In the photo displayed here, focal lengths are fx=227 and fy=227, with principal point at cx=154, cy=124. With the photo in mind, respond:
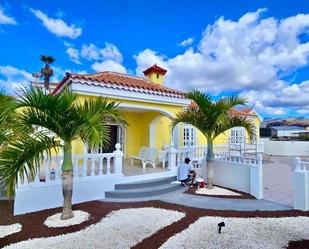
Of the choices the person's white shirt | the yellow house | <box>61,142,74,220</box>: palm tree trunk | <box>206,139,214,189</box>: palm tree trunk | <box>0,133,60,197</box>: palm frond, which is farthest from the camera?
the person's white shirt

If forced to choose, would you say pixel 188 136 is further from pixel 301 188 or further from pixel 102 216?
pixel 102 216

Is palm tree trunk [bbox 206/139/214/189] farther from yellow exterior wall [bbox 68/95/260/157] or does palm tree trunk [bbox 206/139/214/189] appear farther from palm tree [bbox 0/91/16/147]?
palm tree [bbox 0/91/16/147]

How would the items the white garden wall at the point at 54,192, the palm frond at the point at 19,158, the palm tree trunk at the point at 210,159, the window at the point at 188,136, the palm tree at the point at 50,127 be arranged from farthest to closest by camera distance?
the window at the point at 188,136, the palm tree trunk at the point at 210,159, the white garden wall at the point at 54,192, the palm tree at the point at 50,127, the palm frond at the point at 19,158

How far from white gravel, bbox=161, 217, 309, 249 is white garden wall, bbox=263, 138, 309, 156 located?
22868 mm

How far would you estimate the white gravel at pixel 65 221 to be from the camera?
6060 mm

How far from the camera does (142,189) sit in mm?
8961

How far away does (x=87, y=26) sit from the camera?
15.8 meters

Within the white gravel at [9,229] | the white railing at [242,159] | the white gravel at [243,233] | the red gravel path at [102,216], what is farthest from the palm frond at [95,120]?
the white railing at [242,159]

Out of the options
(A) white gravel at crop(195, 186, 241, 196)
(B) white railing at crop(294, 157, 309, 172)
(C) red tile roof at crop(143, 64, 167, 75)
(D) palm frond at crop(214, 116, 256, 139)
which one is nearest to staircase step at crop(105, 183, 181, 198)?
(A) white gravel at crop(195, 186, 241, 196)

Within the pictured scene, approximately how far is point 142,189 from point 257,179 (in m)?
4.40

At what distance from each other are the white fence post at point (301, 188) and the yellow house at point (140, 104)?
5.62 meters

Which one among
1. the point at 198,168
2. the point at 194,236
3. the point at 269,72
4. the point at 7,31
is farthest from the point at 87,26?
the point at 269,72

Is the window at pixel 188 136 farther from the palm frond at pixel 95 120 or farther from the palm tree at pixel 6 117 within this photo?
the palm tree at pixel 6 117

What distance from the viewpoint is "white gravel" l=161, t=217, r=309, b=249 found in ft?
16.3
